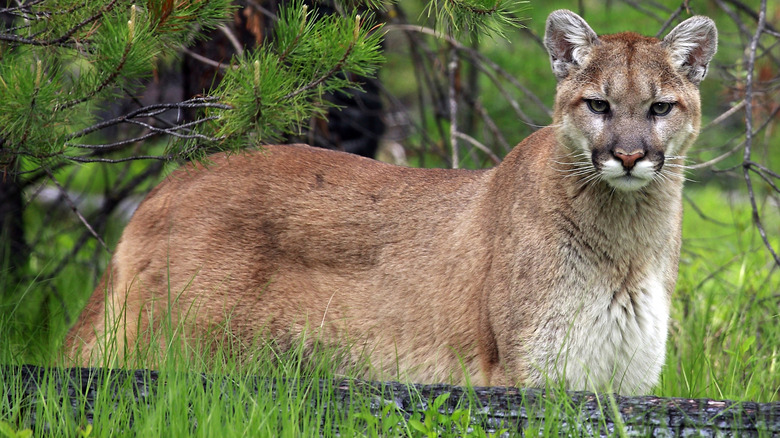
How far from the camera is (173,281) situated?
15.6 feet

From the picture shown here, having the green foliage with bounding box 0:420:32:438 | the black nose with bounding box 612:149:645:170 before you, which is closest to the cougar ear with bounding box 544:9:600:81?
the black nose with bounding box 612:149:645:170

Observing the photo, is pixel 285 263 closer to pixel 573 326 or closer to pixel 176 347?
pixel 176 347

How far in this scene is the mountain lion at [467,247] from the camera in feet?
13.3

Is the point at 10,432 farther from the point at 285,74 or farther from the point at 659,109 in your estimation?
the point at 659,109

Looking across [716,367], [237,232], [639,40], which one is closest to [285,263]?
[237,232]

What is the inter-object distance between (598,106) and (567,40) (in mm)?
464

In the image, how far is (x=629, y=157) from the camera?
3863 millimetres

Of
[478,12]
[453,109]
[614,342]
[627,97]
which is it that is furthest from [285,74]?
[453,109]

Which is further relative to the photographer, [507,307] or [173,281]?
[173,281]

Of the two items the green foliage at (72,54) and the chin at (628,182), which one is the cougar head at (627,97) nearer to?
the chin at (628,182)

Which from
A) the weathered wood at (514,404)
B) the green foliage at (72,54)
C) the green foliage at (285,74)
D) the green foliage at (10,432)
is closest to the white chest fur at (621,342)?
the weathered wood at (514,404)

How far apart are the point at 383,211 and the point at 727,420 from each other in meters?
2.23

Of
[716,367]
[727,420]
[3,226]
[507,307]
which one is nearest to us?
[727,420]

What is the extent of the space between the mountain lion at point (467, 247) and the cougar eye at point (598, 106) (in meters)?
0.01
